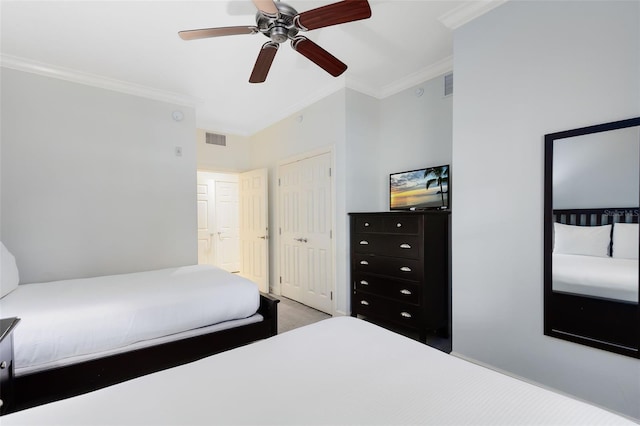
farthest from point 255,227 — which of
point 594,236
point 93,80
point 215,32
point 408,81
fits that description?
point 594,236

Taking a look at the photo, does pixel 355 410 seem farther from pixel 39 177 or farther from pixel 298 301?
pixel 39 177

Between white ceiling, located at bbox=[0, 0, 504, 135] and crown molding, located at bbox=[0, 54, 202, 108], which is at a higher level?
white ceiling, located at bbox=[0, 0, 504, 135]

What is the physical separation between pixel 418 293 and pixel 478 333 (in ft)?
1.86

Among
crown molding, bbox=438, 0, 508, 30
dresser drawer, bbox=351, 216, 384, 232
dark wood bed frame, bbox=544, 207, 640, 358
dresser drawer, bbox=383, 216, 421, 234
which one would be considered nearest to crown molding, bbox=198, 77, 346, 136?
crown molding, bbox=438, 0, 508, 30

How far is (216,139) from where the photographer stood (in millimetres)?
4770

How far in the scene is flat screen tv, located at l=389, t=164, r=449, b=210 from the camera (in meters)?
2.88

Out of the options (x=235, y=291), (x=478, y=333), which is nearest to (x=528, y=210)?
(x=478, y=333)

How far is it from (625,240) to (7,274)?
13.5 feet

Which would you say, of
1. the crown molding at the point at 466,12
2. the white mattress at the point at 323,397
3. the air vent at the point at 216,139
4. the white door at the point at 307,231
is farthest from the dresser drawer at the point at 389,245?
the air vent at the point at 216,139

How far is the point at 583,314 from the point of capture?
1.69 m

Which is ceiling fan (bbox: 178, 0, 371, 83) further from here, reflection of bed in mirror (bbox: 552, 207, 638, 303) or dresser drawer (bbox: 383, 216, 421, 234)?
reflection of bed in mirror (bbox: 552, 207, 638, 303)

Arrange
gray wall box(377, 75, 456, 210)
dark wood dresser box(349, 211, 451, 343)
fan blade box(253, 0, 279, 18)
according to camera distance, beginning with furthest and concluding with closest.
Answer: gray wall box(377, 75, 456, 210), dark wood dresser box(349, 211, 451, 343), fan blade box(253, 0, 279, 18)

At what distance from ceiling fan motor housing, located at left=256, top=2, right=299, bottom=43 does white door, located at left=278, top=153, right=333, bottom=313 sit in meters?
1.73

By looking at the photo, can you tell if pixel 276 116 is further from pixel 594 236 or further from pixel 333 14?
pixel 594 236
